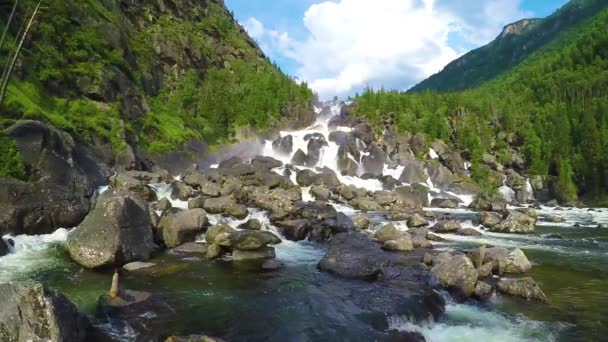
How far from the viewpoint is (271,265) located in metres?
25.3

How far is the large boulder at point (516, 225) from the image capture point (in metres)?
42.1

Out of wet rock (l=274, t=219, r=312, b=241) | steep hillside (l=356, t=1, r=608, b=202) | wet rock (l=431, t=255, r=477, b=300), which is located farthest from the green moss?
steep hillside (l=356, t=1, r=608, b=202)

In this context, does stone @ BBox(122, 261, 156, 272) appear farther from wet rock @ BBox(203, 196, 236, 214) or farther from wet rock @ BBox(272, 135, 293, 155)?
wet rock @ BBox(272, 135, 293, 155)

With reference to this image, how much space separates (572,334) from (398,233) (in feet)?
55.4

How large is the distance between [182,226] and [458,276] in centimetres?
1811

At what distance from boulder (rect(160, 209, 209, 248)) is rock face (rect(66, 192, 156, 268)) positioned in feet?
9.48

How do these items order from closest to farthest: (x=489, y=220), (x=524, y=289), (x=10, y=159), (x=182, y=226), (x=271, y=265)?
(x=524, y=289), (x=271, y=265), (x=182, y=226), (x=10, y=159), (x=489, y=220)

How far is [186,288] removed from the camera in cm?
2102

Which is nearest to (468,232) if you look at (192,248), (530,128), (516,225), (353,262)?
(516,225)

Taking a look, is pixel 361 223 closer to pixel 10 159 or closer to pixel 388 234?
pixel 388 234

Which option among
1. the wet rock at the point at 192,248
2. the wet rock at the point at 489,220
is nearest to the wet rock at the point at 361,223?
the wet rock at the point at 489,220

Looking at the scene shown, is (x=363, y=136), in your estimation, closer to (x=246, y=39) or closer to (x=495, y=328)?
(x=495, y=328)

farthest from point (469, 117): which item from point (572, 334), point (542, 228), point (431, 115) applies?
point (572, 334)

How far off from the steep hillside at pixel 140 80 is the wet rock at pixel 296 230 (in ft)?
70.4
